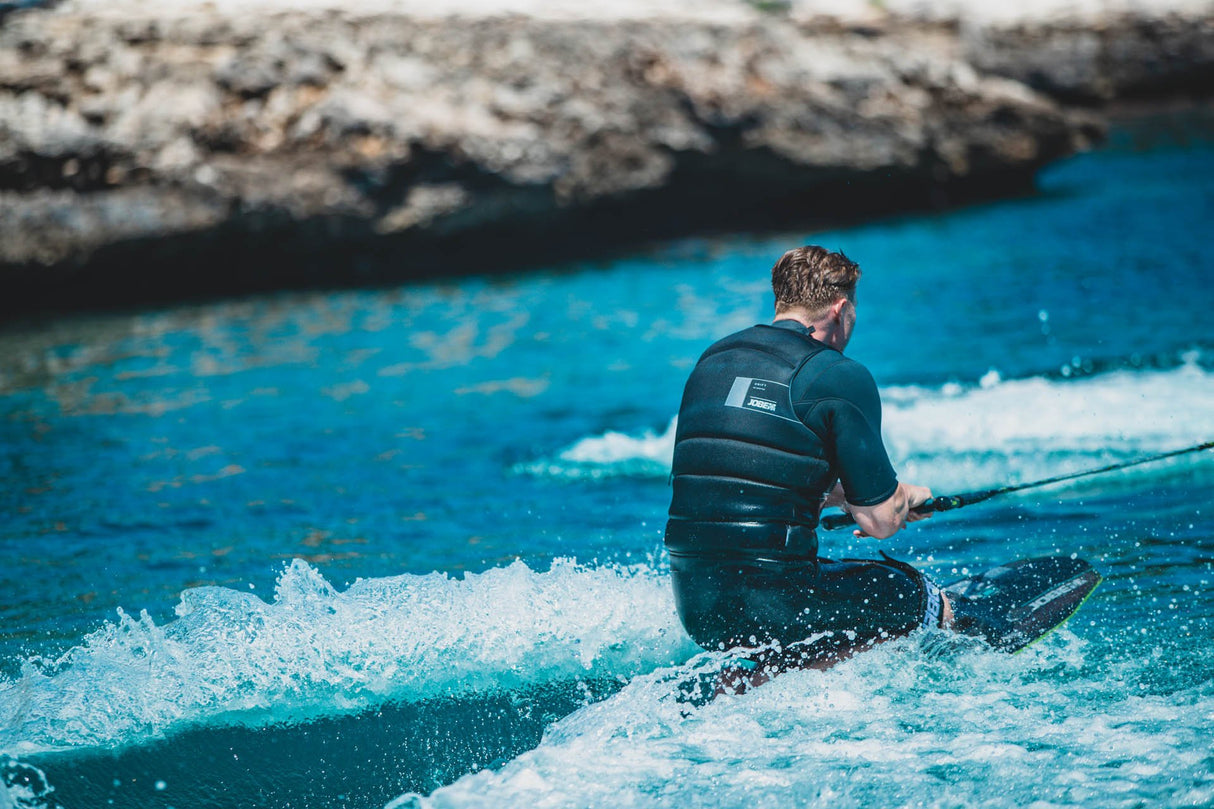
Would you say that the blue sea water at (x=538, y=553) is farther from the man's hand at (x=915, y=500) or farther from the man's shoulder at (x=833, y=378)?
the man's shoulder at (x=833, y=378)

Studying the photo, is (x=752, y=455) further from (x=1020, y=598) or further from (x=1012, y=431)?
(x=1012, y=431)

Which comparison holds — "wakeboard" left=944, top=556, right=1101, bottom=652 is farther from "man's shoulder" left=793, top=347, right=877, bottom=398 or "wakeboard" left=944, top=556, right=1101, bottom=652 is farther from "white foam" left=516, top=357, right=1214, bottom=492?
"white foam" left=516, top=357, right=1214, bottom=492

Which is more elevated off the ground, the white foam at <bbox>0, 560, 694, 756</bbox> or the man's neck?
the man's neck

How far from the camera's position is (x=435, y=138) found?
13805 mm

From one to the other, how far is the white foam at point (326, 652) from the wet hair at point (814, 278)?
4.75 ft

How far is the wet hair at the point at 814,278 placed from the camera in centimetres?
382

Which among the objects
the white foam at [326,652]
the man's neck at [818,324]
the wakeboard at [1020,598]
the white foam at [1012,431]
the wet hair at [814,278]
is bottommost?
the white foam at [326,652]

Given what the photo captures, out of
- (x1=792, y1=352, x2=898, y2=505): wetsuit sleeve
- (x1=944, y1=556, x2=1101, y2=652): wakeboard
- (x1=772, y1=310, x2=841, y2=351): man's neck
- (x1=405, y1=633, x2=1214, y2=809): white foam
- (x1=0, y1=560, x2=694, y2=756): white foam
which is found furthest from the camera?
(x1=944, y1=556, x2=1101, y2=652): wakeboard

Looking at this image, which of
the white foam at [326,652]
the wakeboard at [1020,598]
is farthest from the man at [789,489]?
the white foam at [326,652]

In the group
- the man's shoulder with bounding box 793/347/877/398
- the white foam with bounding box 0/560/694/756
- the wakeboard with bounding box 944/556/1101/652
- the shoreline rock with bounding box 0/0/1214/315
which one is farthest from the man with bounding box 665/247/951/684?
the shoreline rock with bounding box 0/0/1214/315

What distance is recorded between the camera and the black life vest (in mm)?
3668

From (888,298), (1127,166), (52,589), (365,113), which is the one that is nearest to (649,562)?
(52,589)

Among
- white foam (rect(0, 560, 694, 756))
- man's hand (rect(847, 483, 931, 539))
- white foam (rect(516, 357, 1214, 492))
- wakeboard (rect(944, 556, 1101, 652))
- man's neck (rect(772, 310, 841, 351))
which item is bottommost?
white foam (rect(0, 560, 694, 756))

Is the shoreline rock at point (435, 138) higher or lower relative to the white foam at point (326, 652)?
higher
